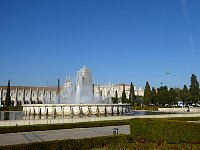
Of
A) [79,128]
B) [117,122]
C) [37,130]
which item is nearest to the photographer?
[37,130]

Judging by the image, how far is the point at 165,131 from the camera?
498 inches

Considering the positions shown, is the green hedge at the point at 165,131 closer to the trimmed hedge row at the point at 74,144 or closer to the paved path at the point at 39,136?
the trimmed hedge row at the point at 74,144

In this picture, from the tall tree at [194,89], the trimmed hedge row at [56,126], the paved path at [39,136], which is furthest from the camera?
the tall tree at [194,89]

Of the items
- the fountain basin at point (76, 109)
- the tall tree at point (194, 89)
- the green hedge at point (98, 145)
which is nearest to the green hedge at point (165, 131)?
the green hedge at point (98, 145)

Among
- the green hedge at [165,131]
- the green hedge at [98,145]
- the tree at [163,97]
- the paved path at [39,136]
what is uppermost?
the tree at [163,97]

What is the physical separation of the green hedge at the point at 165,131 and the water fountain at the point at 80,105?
15.2 meters

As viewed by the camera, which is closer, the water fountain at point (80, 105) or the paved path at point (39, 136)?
the paved path at point (39, 136)

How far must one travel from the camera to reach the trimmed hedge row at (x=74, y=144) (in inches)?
414

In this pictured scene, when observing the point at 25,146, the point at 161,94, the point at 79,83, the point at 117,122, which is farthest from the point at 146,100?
the point at 25,146

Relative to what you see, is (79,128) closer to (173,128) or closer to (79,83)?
(173,128)

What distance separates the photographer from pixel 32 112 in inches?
1249

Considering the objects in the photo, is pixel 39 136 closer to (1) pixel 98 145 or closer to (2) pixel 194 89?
(1) pixel 98 145

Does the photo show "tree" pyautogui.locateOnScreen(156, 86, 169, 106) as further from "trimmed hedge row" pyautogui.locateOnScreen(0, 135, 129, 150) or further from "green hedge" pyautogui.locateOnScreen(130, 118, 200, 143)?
"trimmed hedge row" pyautogui.locateOnScreen(0, 135, 129, 150)

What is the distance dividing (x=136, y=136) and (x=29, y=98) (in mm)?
94686
